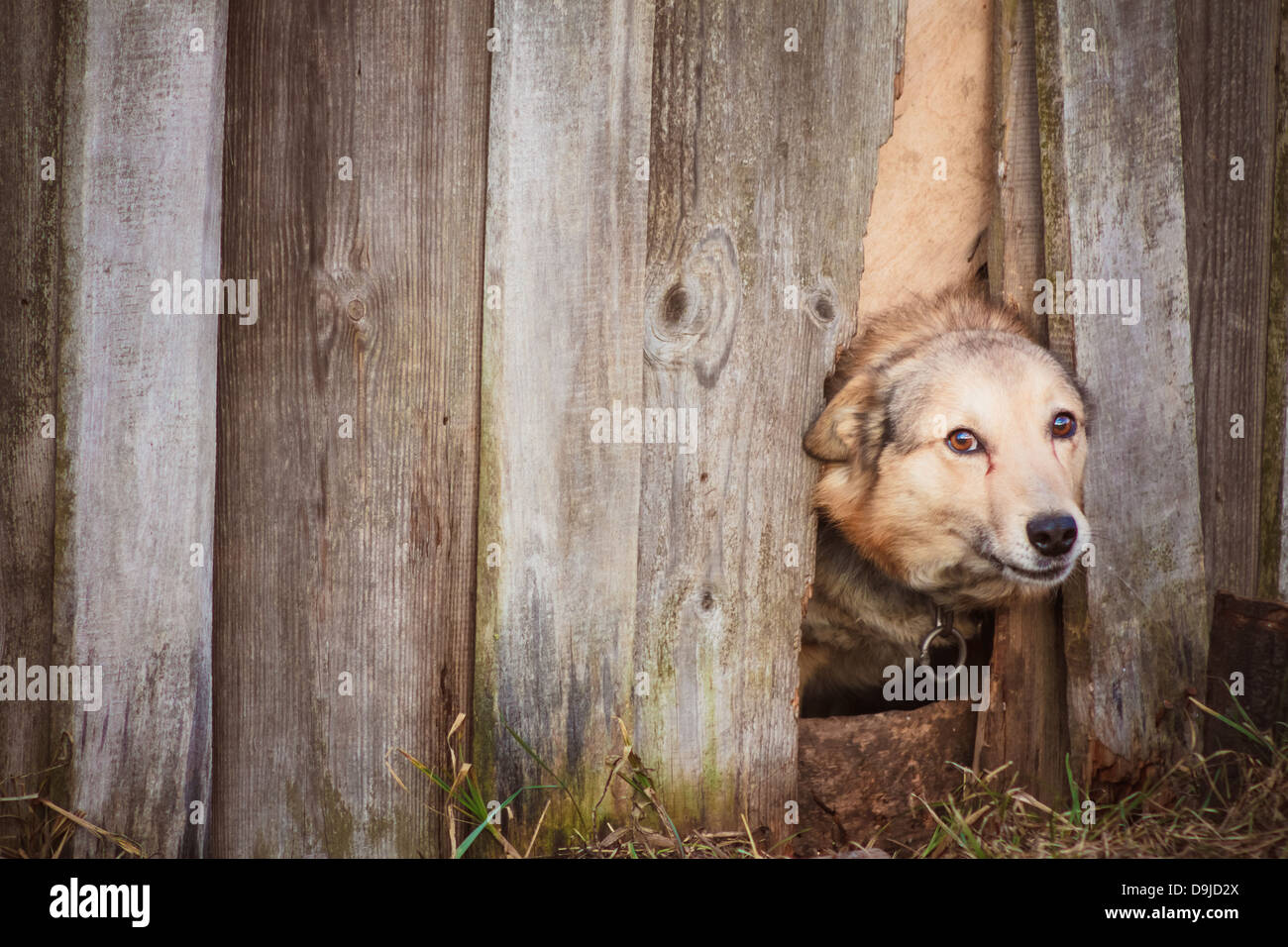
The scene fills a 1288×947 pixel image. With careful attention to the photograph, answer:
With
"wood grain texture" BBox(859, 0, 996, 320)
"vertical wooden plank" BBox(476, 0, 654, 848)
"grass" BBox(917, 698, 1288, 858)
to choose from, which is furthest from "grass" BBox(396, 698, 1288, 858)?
"wood grain texture" BBox(859, 0, 996, 320)

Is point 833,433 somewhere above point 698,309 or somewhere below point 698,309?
below

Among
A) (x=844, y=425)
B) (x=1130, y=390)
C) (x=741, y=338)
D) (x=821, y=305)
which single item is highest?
(x=821, y=305)

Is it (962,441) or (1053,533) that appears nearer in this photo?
(1053,533)

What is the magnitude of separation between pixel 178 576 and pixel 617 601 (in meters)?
1.23

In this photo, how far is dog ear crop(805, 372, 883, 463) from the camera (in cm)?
300

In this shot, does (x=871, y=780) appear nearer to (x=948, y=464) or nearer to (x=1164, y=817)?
(x=1164, y=817)

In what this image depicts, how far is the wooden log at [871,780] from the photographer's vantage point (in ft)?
10.3

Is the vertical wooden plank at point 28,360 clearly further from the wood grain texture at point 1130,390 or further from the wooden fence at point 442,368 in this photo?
the wood grain texture at point 1130,390

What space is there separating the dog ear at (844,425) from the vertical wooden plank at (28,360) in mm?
2210

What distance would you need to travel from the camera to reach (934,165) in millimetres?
3453

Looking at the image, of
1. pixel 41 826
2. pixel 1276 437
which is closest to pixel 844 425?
pixel 1276 437

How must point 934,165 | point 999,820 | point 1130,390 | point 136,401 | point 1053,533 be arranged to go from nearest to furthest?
point 136,401 < point 1053,533 < point 999,820 < point 1130,390 < point 934,165

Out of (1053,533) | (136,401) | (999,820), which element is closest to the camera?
(136,401)

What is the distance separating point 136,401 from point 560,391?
45.7 inches
